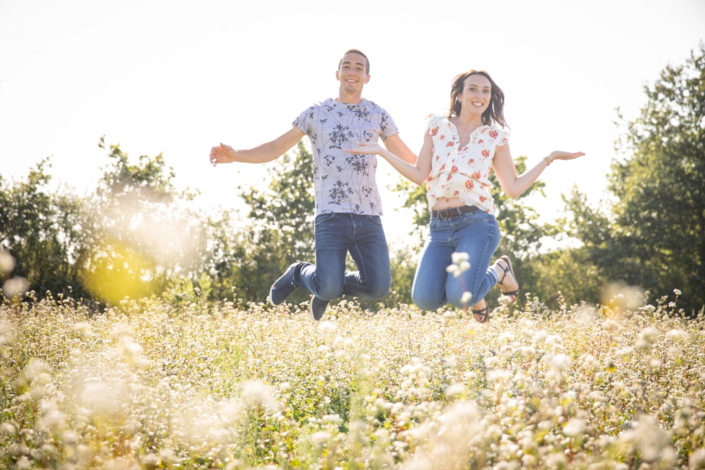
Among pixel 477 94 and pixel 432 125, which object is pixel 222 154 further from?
pixel 477 94

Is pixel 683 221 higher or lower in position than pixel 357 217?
higher

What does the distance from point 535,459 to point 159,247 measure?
76.0 ft

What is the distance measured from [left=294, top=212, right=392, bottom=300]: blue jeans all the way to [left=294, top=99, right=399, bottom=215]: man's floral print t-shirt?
0.39ft

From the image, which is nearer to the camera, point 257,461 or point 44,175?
point 257,461

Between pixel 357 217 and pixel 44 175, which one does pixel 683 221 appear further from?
pixel 44 175

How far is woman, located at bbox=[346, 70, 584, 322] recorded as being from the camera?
5.23 metres

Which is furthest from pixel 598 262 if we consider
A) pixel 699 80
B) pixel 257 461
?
pixel 257 461

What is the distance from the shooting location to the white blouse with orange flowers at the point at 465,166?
5.38 meters

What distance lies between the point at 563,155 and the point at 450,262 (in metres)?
1.44

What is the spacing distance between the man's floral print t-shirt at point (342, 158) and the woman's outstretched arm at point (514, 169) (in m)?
1.22

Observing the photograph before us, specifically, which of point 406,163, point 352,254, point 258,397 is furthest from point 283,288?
point 258,397

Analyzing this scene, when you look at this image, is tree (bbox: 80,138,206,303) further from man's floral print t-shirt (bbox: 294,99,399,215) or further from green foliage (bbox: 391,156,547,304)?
man's floral print t-shirt (bbox: 294,99,399,215)

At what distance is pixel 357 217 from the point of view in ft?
18.5

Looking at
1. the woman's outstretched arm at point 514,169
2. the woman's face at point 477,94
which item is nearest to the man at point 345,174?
the woman's face at point 477,94
